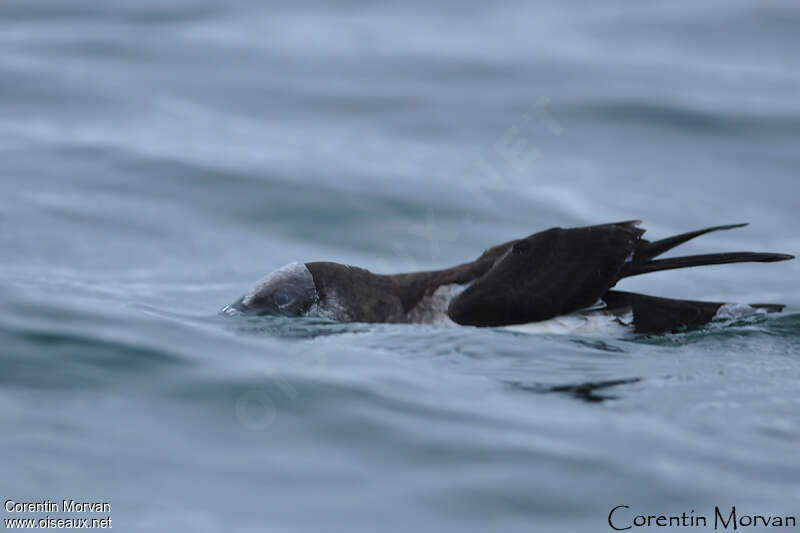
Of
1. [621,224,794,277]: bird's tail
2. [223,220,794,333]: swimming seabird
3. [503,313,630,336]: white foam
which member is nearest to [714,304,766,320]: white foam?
[223,220,794,333]: swimming seabird

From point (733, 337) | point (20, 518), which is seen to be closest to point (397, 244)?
point (733, 337)

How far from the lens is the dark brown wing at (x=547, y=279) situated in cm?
686

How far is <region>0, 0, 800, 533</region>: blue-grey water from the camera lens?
4.74 meters

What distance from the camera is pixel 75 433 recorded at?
5.07 metres

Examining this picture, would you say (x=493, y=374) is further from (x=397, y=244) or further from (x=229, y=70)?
(x=229, y=70)

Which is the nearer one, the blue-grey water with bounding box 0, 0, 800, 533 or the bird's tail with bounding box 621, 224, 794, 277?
the blue-grey water with bounding box 0, 0, 800, 533

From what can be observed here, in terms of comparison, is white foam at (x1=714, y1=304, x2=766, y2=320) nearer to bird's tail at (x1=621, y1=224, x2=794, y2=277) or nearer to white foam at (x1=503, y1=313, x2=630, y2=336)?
bird's tail at (x1=621, y1=224, x2=794, y2=277)

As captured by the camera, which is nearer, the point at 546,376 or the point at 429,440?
the point at 429,440

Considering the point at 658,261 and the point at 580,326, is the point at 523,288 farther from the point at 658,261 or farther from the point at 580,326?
the point at 658,261

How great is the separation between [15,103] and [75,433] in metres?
9.68

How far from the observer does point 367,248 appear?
10.6m

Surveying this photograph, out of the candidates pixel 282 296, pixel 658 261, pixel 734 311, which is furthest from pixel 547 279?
pixel 282 296

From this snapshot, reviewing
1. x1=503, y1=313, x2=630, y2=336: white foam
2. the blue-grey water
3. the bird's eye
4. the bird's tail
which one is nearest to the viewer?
the blue-grey water

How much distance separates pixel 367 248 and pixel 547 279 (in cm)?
387
